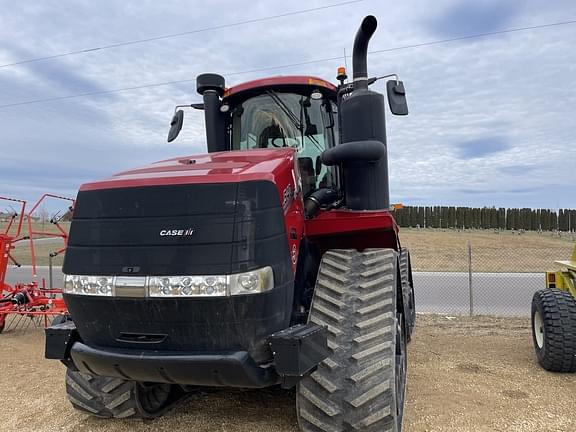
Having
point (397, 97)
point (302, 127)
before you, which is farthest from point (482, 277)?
point (397, 97)

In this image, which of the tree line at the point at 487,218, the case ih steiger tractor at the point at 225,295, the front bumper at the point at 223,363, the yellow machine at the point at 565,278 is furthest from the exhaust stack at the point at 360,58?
the tree line at the point at 487,218

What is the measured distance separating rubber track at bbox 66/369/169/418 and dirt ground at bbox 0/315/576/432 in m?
0.13

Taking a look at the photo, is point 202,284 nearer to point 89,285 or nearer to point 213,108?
point 89,285

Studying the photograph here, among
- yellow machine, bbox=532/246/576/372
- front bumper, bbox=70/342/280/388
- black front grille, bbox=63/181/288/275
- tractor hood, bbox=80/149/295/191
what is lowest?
yellow machine, bbox=532/246/576/372

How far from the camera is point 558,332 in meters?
5.09

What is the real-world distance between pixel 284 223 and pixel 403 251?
4.39 m

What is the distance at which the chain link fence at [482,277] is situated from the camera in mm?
10781

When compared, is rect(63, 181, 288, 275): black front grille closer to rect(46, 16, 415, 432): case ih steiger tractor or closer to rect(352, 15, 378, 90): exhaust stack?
rect(46, 16, 415, 432): case ih steiger tractor

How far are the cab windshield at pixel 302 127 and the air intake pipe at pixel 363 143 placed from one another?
1.38ft

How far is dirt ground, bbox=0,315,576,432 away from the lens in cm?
380

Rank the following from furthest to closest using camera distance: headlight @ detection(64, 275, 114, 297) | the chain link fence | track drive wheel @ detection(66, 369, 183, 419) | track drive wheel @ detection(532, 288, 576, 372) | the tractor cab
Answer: the chain link fence → track drive wheel @ detection(532, 288, 576, 372) → the tractor cab → track drive wheel @ detection(66, 369, 183, 419) → headlight @ detection(64, 275, 114, 297)

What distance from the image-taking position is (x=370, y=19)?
371cm

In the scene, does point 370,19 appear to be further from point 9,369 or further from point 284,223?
point 9,369

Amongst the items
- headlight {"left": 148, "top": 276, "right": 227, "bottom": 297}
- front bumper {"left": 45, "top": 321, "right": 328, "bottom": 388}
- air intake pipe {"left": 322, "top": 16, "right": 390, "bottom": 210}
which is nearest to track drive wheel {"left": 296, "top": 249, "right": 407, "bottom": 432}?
front bumper {"left": 45, "top": 321, "right": 328, "bottom": 388}
